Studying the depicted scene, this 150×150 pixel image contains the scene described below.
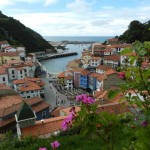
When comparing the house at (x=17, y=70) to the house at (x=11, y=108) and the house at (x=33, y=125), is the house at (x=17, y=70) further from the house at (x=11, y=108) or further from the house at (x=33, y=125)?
the house at (x=33, y=125)

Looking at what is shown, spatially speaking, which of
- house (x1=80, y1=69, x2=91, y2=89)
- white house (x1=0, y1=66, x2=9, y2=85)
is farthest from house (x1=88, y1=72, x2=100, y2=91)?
white house (x1=0, y1=66, x2=9, y2=85)

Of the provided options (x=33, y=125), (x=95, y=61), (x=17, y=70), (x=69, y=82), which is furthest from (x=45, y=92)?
(x=33, y=125)

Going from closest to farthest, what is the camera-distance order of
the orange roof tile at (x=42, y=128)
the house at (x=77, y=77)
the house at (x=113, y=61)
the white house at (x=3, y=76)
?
the orange roof tile at (x=42, y=128) → the white house at (x=3, y=76) → the house at (x=77, y=77) → the house at (x=113, y=61)

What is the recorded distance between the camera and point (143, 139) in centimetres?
225

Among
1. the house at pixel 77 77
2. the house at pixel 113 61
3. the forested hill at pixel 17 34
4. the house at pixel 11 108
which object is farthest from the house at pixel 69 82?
the forested hill at pixel 17 34

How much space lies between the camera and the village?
1088 cm

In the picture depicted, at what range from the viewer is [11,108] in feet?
67.6

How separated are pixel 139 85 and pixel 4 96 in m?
23.3

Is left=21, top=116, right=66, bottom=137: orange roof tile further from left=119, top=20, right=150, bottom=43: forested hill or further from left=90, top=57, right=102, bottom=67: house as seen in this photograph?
left=119, top=20, right=150, bottom=43: forested hill

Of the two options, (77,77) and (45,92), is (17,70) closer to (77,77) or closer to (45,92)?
(45,92)

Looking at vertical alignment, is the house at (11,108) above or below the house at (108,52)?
below

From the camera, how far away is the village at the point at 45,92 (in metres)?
10.9

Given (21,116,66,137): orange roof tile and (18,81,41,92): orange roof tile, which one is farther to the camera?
(18,81,41,92): orange roof tile

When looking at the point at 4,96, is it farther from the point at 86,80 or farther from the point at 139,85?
the point at 139,85
